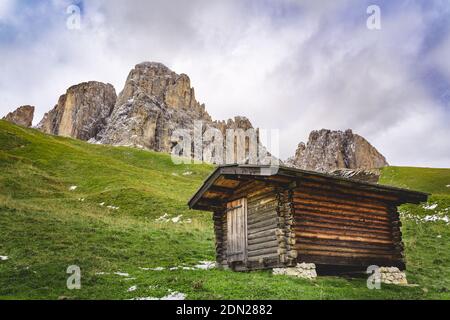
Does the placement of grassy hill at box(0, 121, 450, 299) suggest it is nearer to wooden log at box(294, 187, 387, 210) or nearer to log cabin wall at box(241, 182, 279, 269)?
log cabin wall at box(241, 182, 279, 269)

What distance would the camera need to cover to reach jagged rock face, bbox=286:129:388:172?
181750 mm

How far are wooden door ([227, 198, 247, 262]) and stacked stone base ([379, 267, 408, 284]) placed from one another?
6.18 metres

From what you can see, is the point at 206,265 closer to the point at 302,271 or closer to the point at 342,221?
the point at 302,271

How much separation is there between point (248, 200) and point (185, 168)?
57914mm

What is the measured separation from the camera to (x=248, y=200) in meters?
18.1

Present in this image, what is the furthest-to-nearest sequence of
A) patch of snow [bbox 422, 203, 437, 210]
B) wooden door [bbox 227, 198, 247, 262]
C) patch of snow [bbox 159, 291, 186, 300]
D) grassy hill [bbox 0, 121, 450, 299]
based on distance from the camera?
patch of snow [bbox 422, 203, 437, 210] → wooden door [bbox 227, 198, 247, 262] → grassy hill [bbox 0, 121, 450, 299] → patch of snow [bbox 159, 291, 186, 300]

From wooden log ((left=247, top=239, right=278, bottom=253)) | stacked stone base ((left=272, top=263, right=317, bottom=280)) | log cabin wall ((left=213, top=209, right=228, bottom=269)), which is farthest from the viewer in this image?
log cabin wall ((left=213, top=209, right=228, bottom=269))

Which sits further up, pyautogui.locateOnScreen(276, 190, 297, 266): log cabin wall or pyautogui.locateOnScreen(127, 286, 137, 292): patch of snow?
pyautogui.locateOnScreen(276, 190, 297, 266): log cabin wall

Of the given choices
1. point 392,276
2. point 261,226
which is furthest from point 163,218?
point 392,276

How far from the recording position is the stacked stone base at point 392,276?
57.5 ft

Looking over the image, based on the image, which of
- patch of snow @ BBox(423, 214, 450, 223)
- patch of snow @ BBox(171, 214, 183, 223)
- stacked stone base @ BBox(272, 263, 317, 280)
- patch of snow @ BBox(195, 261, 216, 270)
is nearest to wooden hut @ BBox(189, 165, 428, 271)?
stacked stone base @ BBox(272, 263, 317, 280)

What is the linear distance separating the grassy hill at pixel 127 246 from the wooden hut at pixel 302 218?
47.2 inches

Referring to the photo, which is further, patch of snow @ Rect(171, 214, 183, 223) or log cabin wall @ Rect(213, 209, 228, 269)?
patch of snow @ Rect(171, 214, 183, 223)

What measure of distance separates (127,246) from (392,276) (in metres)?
13.6
